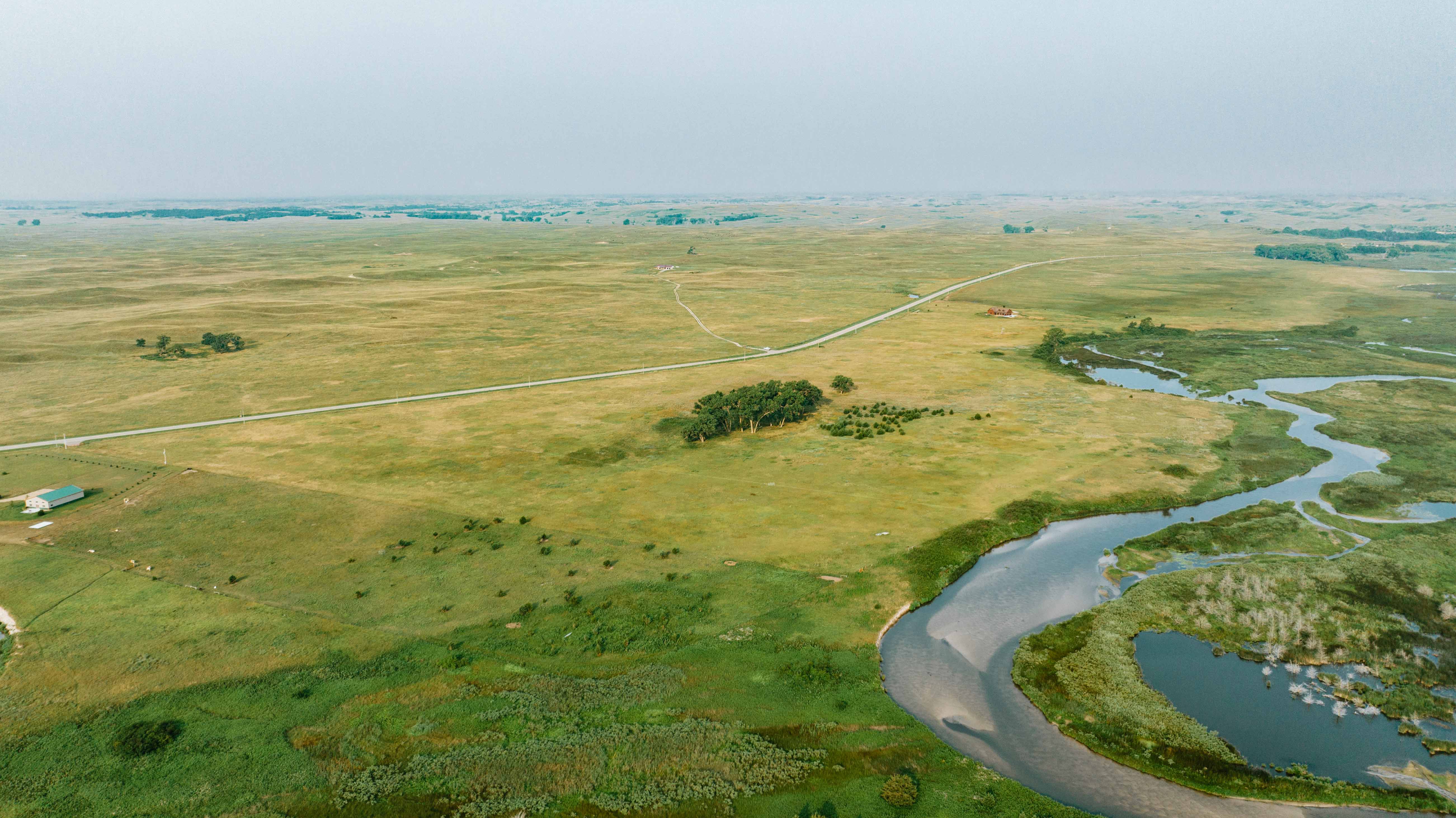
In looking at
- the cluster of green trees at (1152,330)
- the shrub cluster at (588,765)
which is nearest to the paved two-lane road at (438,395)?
the cluster of green trees at (1152,330)

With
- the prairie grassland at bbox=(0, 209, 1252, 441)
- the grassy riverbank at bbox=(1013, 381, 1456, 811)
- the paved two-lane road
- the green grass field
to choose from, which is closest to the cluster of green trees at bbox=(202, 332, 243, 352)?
the prairie grassland at bbox=(0, 209, 1252, 441)

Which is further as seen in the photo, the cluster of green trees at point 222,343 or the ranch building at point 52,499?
the cluster of green trees at point 222,343

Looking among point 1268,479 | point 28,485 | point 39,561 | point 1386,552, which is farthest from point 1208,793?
point 28,485

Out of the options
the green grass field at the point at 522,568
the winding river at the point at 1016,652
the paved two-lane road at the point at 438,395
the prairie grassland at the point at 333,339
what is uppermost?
Answer: the prairie grassland at the point at 333,339

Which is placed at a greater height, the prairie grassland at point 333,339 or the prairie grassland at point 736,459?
the prairie grassland at point 333,339

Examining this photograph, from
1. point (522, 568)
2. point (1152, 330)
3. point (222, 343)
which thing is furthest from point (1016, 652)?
point (222, 343)

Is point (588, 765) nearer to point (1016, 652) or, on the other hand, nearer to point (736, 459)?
point (1016, 652)

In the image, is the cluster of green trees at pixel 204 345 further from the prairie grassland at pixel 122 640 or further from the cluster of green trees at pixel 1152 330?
the cluster of green trees at pixel 1152 330

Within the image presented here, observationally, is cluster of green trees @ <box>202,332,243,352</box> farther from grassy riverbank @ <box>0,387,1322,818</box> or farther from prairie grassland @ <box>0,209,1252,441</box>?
grassy riverbank @ <box>0,387,1322,818</box>
